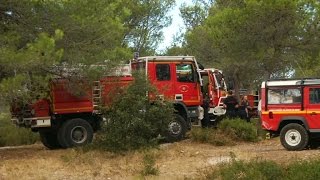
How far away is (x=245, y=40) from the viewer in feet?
72.2

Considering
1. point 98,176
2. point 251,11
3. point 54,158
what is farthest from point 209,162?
point 251,11

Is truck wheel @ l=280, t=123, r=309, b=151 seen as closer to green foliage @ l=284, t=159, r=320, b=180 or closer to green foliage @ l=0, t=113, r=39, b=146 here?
green foliage @ l=284, t=159, r=320, b=180

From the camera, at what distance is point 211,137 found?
1795 centimetres

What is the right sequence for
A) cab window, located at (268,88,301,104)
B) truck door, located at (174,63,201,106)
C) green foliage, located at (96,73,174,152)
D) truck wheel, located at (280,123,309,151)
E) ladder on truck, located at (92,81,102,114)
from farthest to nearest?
truck door, located at (174,63,201,106) → ladder on truck, located at (92,81,102,114) → green foliage, located at (96,73,174,152) → cab window, located at (268,88,301,104) → truck wheel, located at (280,123,309,151)

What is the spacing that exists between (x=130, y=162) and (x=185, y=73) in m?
6.09

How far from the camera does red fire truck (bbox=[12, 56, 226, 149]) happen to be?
17328mm

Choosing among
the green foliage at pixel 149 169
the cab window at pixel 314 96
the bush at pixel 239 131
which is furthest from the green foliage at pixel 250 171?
the bush at pixel 239 131

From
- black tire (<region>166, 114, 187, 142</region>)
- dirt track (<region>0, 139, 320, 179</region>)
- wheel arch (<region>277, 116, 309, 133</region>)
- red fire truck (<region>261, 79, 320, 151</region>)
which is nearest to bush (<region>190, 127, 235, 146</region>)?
black tire (<region>166, 114, 187, 142</region>)

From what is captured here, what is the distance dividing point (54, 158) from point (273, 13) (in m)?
10.6

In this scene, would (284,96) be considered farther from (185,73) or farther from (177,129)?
(185,73)

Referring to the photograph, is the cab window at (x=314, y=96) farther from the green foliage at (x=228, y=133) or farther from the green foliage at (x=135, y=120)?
the green foliage at (x=135, y=120)

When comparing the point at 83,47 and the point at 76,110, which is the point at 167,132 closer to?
the point at 76,110

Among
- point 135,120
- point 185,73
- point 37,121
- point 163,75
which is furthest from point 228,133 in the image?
point 37,121

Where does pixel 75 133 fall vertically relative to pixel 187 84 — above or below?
below
